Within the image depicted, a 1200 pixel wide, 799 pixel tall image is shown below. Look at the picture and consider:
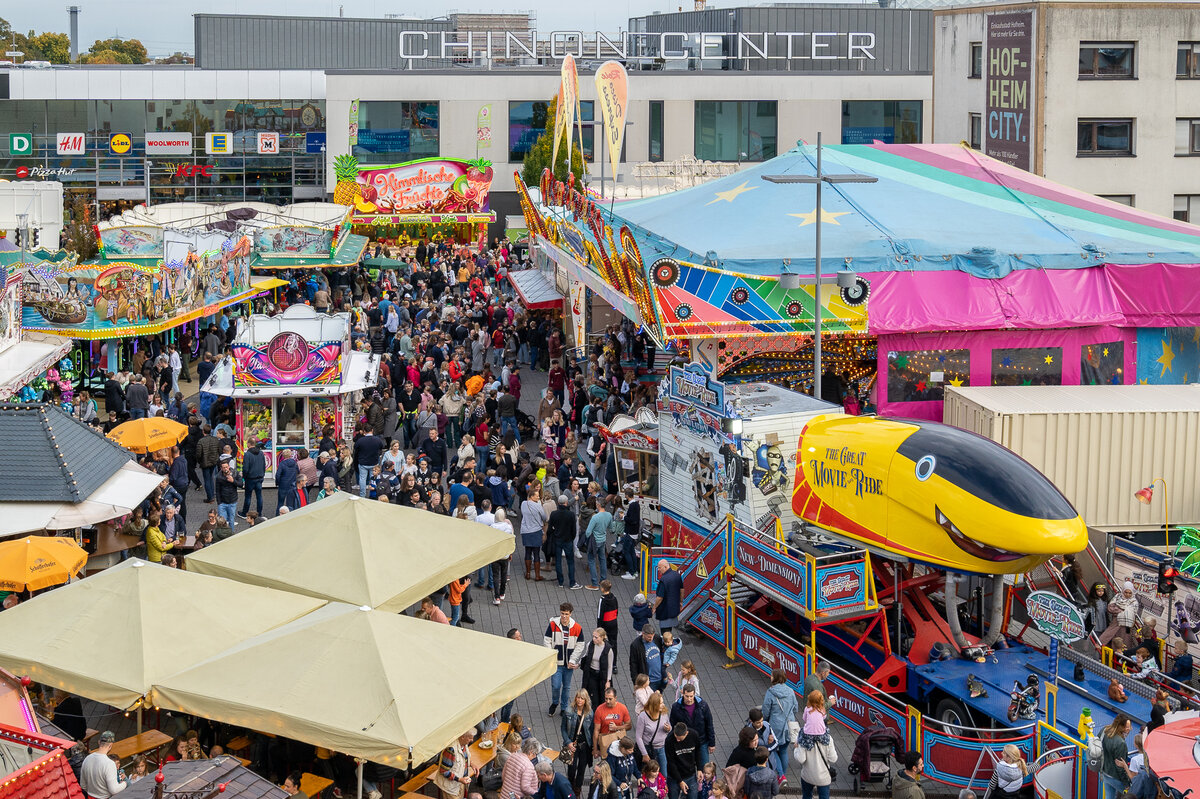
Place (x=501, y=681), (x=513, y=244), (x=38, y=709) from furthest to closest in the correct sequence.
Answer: (x=513, y=244) < (x=38, y=709) < (x=501, y=681)

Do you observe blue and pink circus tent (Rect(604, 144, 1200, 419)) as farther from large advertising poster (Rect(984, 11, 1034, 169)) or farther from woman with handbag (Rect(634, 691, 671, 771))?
woman with handbag (Rect(634, 691, 671, 771))

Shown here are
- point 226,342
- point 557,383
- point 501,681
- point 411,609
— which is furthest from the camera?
point 226,342

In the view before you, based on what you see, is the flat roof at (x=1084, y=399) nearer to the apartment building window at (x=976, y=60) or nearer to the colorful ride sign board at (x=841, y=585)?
the colorful ride sign board at (x=841, y=585)

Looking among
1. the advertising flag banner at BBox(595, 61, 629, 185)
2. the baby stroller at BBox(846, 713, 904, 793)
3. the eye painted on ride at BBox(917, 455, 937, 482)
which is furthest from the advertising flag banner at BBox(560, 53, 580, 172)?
the baby stroller at BBox(846, 713, 904, 793)

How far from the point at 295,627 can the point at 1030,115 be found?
22.9 m

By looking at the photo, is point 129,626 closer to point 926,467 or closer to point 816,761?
point 816,761

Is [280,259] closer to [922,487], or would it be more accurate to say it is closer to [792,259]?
[792,259]

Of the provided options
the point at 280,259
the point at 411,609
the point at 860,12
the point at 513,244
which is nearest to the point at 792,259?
the point at 411,609

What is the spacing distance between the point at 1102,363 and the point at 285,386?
13.0m

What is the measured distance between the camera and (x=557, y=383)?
28297 millimetres

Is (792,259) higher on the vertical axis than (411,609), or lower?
higher

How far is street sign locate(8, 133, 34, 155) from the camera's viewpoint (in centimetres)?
6372

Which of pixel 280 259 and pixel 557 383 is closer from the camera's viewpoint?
pixel 557 383

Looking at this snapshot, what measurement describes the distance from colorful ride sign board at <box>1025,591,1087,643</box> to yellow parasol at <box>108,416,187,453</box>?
42.2 ft
